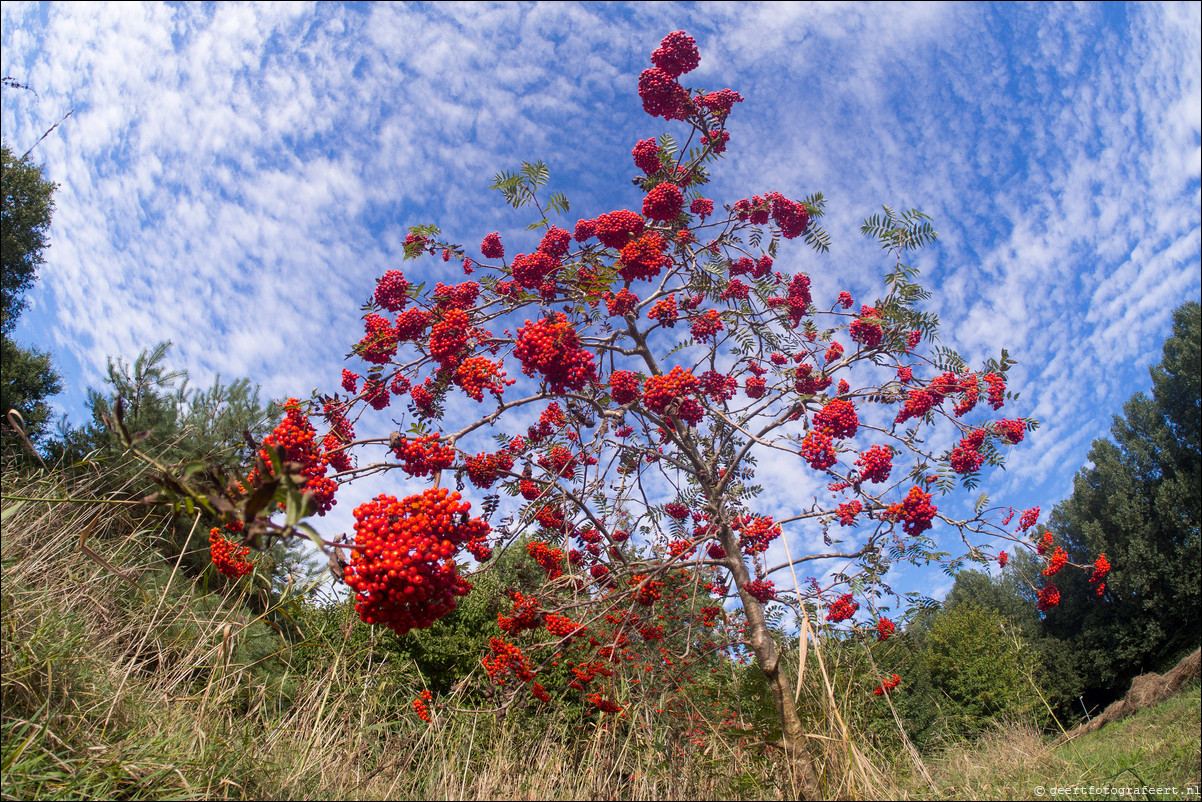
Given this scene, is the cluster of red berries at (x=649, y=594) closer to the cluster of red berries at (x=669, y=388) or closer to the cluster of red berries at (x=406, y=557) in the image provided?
the cluster of red berries at (x=669, y=388)

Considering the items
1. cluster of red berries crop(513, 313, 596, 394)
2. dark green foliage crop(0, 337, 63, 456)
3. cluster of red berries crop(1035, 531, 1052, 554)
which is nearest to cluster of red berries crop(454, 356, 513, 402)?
cluster of red berries crop(513, 313, 596, 394)

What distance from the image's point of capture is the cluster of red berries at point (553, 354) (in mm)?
3232

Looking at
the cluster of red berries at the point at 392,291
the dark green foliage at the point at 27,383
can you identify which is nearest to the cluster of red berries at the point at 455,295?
the cluster of red berries at the point at 392,291

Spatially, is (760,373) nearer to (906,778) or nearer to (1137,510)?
(906,778)

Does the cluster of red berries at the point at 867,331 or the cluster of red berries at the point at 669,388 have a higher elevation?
the cluster of red berries at the point at 867,331

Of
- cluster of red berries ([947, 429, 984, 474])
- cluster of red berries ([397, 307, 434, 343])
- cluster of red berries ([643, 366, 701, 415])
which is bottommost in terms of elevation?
cluster of red berries ([947, 429, 984, 474])

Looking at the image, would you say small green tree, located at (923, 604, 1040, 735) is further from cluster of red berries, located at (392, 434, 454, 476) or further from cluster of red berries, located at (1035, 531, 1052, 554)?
cluster of red berries, located at (392, 434, 454, 476)

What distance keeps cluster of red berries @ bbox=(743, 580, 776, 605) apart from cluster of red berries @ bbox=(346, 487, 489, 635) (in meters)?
2.45

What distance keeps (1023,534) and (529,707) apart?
4.98 meters

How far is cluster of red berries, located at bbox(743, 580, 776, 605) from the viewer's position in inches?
156

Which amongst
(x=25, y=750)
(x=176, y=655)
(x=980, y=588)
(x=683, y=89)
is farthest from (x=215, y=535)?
(x=980, y=588)

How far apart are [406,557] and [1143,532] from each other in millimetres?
26669

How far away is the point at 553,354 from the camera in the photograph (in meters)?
3.22

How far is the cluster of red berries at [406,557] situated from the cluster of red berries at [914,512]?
2.83 m
